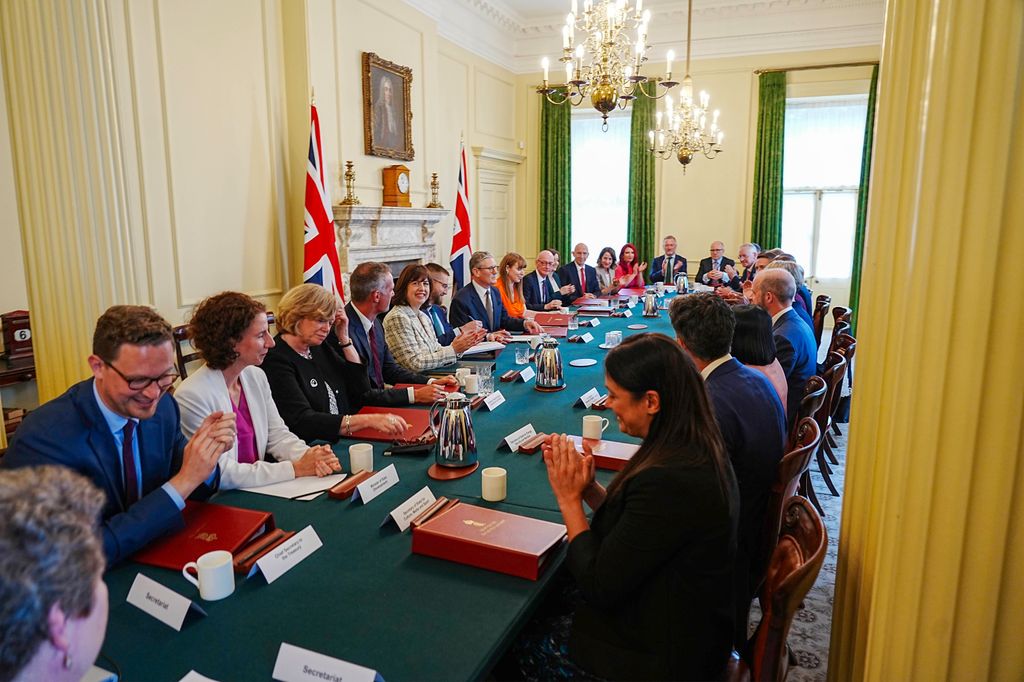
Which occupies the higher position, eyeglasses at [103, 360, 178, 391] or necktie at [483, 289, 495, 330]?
eyeglasses at [103, 360, 178, 391]

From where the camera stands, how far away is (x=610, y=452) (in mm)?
2252

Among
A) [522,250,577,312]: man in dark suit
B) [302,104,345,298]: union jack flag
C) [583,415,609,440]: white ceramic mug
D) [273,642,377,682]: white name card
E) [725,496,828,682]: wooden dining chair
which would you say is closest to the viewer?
[273,642,377,682]: white name card

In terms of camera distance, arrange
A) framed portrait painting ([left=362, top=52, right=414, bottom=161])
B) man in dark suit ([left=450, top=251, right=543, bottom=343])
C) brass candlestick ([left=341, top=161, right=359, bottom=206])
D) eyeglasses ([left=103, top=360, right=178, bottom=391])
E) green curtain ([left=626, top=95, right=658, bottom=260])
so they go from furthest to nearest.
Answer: green curtain ([left=626, top=95, right=658, bottom=260]), framed portrait painting ([left=362, top=52, right=414, bottom=161]), brass candlestick ([left=341, top=161, right=359, bottom=206]), man in dark suit ([left=450, top=251, right=543, bottom=343]), eyeglasses ([left=103, top=360, right=178, bottom=391])

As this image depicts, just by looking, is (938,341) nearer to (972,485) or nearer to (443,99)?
(972,485)

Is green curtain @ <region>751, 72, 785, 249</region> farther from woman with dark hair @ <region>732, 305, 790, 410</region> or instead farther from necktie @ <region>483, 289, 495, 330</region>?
woman with dark hair @ <region>732, 305, 790, 410</region>

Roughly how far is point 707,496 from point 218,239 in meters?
4.63

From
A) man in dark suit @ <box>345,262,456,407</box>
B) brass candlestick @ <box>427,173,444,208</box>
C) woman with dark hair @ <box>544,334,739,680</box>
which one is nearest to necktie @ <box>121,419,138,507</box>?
woman with dark hair @ <box>544,334,739,680</box>

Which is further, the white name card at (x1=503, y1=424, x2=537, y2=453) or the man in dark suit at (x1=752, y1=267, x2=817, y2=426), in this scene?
the man in dark suit at (x1=752, y1=267, x2=817, y2=426)

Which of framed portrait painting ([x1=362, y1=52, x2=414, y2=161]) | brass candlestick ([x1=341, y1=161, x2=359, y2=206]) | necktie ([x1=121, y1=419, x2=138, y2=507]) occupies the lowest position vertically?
necktie ([x1=121, y1=419, x2=138, y2=507])

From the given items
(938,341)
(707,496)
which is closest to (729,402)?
(707,496)

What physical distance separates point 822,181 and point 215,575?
936 cm

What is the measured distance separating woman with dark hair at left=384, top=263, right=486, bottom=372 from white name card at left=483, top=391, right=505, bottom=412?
0.93 metres

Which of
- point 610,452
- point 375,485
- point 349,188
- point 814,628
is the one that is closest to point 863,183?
point 349,188

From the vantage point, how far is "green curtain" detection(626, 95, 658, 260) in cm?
924
